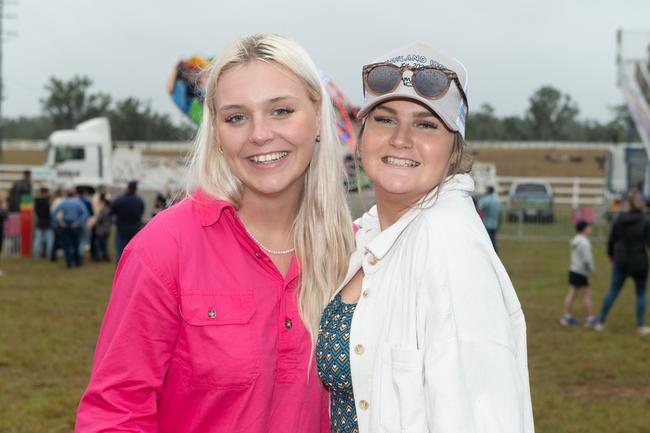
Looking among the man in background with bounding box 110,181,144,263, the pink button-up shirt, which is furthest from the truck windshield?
the pink button-up shirt

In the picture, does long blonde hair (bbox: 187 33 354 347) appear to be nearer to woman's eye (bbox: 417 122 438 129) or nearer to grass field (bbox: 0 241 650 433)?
woman's eye (bbox: 417 122 438 129)

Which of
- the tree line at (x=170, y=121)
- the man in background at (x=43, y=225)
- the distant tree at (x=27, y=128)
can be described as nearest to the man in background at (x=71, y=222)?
the man in background at (x=43, y=225)

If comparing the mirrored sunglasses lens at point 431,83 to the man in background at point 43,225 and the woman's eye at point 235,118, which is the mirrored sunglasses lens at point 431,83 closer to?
the woman's eye at point 235,118

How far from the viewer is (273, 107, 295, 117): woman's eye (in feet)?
7.86

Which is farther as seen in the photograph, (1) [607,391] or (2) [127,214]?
(2) [127,214]

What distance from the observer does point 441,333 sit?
184 cm

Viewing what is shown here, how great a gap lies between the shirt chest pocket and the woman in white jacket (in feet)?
0.74

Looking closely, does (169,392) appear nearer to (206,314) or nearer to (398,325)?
(206,314)

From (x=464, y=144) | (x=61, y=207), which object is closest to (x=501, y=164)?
(x=61, y=207)

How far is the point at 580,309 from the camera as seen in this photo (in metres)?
12.1

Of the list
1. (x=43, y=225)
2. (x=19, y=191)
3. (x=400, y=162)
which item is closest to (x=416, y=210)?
(x=400, y=162)

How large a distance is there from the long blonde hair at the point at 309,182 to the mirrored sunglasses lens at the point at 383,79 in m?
0.30

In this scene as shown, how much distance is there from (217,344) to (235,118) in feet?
2.26

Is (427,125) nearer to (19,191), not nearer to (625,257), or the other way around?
(625,257)
